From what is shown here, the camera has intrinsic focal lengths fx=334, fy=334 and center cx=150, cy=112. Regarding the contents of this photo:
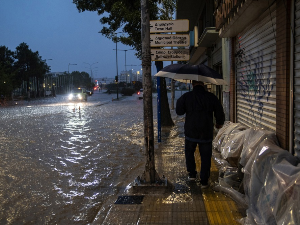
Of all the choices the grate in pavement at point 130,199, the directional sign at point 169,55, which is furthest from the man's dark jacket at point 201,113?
the directional sign at point 169,55

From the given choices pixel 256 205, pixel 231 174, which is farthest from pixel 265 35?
pixel 256 205

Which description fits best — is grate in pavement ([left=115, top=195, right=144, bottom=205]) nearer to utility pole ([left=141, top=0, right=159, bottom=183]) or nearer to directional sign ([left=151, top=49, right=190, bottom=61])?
utility pole ([left=141, top=0, right=159, bottom=183])

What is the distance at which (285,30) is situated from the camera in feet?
15.6

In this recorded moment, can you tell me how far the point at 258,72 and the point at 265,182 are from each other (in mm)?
3476

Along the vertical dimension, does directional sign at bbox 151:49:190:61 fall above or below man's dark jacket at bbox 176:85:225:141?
above

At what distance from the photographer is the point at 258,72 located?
6621 millimetres

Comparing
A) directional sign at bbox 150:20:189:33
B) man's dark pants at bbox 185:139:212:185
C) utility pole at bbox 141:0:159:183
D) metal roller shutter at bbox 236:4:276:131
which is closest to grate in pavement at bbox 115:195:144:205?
utility pole at bbox 141:0:159:183

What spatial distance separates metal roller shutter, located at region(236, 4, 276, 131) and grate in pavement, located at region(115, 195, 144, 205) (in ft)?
8.41

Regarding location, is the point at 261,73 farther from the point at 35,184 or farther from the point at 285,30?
the point at 35,184

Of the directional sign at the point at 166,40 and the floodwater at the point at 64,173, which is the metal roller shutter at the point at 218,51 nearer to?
the directional sign at the point at 166,40

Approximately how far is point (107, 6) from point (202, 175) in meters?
11.0

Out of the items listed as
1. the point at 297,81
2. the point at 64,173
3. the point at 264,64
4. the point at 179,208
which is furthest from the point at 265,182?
the point at 64,173

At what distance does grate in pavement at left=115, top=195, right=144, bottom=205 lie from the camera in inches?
190

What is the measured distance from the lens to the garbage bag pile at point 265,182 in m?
3.13
